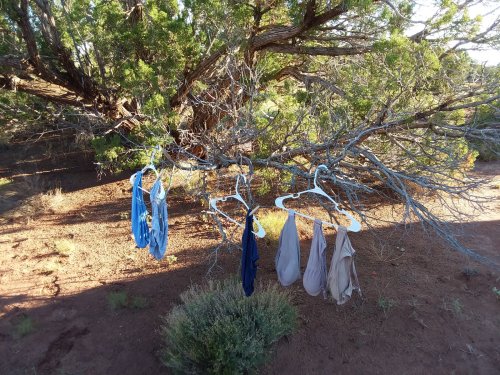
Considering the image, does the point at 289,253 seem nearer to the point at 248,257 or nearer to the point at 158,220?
the point at 248,257

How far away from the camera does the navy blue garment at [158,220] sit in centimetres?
374

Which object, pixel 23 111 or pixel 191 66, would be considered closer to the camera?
pixel 191 66

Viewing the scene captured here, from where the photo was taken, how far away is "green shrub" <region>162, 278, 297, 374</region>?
3.64m

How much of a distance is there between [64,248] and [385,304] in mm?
5362

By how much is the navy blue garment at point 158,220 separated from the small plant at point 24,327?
2055 mm

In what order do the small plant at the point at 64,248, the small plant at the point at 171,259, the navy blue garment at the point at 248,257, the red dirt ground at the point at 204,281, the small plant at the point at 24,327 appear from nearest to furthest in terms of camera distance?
the navy blue garment at the point at 248,257, the red dirt ground at the point at 204,281, the small plant at the point at 24,327, the small plant at the point at 171,259, the small plant at the point at 64,248

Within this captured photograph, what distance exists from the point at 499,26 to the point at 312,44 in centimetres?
309

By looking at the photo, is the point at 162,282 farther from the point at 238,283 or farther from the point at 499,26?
the point at 499,26

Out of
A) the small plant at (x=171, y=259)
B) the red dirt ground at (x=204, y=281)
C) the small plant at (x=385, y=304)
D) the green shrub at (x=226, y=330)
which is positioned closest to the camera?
the green shrub at (x=226, y=330)

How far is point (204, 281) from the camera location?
519cm

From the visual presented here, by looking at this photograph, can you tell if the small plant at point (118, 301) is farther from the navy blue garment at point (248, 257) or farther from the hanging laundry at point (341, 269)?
the hanging laundry at point (341, 269)

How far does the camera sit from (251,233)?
347cm

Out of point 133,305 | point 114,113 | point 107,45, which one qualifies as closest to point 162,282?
point 133,305

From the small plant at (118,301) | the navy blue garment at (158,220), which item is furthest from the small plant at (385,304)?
the small plant at (118,301)
